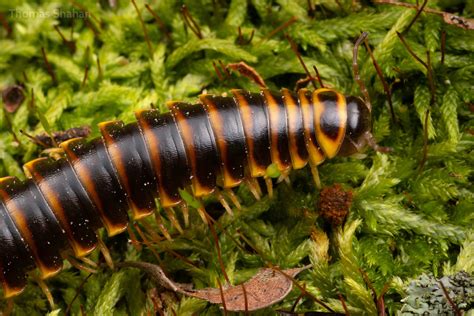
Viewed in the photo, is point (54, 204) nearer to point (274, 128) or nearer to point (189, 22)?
point (274, 128)

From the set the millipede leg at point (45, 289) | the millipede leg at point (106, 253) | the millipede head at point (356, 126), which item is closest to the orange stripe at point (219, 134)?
the millipede head at point (356, 126)

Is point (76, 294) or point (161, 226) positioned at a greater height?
point (161, 226)

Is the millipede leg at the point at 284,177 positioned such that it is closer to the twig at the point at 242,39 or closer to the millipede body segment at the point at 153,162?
the millipede body segment at the point at 153,162

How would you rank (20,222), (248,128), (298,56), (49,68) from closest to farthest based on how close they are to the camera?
(20,222), (248,128), (298,56), (49,68)

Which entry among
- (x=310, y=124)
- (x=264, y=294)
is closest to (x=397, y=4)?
(x=310, y=124)

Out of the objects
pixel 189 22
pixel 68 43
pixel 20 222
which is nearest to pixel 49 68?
pixel 68 43

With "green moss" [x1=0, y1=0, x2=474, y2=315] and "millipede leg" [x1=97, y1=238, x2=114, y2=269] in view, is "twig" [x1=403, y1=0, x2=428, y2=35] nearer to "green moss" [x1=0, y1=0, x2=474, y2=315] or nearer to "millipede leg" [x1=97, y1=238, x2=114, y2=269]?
"green moss" [x1=0, y1=0, x2=474, y2=315]

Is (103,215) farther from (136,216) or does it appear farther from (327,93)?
(327,93)
